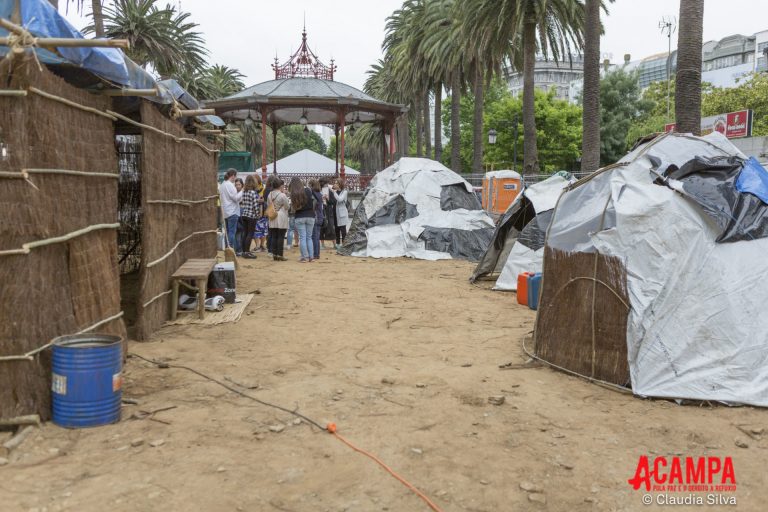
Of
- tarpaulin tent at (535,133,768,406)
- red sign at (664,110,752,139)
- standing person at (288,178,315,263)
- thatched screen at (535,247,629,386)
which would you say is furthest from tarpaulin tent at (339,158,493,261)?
red sign at (664,110,752,139)

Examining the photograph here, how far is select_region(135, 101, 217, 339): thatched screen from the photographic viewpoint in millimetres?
7188

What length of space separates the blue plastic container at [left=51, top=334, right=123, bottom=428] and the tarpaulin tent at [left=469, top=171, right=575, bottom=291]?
7606mm

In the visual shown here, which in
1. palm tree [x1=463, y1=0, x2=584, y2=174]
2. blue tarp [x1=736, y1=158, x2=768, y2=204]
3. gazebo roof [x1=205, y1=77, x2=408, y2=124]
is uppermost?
palm tree [x1=463, y1=0, x2=584, y2=174]

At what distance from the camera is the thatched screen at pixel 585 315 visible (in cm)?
571

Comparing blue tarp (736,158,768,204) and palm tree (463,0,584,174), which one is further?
palm tree (463,0,584,174)

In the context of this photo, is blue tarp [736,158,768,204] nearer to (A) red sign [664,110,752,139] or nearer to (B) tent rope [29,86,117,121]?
(B) tent rope [29,86,117,121]

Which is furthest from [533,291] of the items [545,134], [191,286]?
[545,134]

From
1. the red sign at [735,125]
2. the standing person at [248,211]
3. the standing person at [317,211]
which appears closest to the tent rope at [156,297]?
the standing person at [248,211]

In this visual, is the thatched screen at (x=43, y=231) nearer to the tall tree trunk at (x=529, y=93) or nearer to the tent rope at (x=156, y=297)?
the tent rope at (x=156, y=297)

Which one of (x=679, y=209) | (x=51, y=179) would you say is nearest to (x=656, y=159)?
(x=679, y=209)

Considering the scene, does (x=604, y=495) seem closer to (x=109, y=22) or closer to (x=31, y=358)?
(x=31, y=358)

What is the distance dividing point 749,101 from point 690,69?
3545cm

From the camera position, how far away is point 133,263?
11836 mm

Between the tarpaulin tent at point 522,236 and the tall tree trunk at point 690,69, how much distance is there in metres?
2.83
